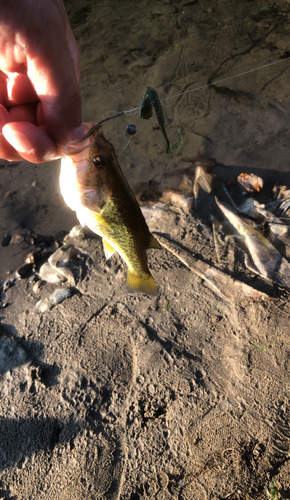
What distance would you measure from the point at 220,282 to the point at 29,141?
9.13 ft

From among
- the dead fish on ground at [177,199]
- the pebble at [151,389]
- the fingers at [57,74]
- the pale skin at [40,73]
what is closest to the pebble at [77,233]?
the dead fish on ground at [177,199]

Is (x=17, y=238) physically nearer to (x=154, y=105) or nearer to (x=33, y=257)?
(x=33, y=257)

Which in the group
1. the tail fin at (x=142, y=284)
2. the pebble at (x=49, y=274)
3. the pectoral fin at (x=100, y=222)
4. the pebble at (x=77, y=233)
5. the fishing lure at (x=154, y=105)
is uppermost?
the fishing lure at (x=154, y=105)

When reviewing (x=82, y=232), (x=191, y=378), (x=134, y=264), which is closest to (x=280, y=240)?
(x=191, y=378)

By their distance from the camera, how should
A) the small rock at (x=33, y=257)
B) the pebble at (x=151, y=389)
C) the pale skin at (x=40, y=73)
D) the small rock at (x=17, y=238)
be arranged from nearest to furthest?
the pale skin at (x=40, y=73)
the pebble at (x=151, y=389)
the small rock at (x=33, y=257)
the small rock at (x=17, y=238)

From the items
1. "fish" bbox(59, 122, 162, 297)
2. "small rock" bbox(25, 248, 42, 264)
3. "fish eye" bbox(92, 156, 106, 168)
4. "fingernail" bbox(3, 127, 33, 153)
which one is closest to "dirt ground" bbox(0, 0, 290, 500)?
"small rock" bbox(25, 248, 42, 264)

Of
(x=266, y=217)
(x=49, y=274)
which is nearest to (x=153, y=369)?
(x=49, y=274)

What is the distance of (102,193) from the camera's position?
85.4 inches

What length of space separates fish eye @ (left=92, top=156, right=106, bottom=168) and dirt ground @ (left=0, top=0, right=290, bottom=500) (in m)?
2.27

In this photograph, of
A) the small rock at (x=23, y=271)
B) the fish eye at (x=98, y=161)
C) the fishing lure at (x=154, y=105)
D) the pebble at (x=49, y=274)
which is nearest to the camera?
the fish eye at (x=98, y=161)

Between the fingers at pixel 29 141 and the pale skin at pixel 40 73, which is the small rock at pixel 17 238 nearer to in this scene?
the pale skin at pixel 40 73

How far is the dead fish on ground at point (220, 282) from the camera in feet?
12.0

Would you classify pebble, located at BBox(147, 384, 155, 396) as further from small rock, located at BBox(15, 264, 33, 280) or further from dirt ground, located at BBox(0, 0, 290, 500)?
small rock, located at BBox(15, 264, 33, 280)

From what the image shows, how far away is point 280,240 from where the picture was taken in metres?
4.09
